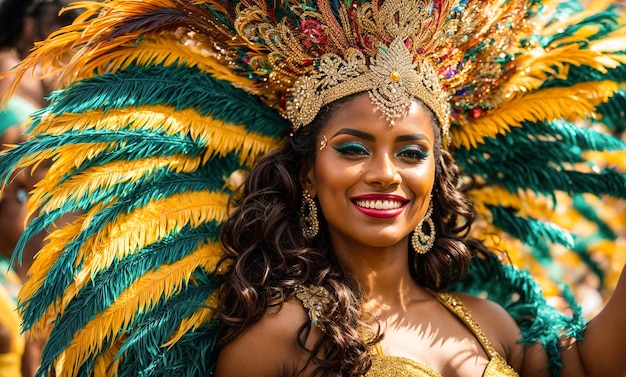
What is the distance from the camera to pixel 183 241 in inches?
113

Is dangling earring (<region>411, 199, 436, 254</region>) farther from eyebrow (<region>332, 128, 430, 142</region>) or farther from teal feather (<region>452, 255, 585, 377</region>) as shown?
teal feather (<region>452, 255, 585, 377</region>)

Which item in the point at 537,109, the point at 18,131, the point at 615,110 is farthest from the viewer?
the point at 18,131

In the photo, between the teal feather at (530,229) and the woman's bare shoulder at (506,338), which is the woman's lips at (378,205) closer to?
the woman's bare shoulder at (506,338)

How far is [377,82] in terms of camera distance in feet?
9.02

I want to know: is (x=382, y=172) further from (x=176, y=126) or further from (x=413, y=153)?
(x=176, y=126)

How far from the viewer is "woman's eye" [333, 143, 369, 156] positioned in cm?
271

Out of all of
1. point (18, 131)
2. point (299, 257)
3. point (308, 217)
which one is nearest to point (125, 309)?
point (299, 257)

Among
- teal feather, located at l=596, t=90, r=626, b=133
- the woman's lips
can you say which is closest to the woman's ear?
the woman's lips

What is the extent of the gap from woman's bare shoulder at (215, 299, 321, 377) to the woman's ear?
1.55 ft

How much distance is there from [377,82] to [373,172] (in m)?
0.32

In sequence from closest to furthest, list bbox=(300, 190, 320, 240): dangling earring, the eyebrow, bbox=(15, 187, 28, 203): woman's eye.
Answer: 1. the eyebrow
2. bbox=(300, 190, 320, 240): dangling earring
3. bbox=(15, 187, 28, 203): woman's eye

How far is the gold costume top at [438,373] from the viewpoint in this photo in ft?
8.58

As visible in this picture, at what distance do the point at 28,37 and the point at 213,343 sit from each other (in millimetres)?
2363

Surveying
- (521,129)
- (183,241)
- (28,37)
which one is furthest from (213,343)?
(28,37)
